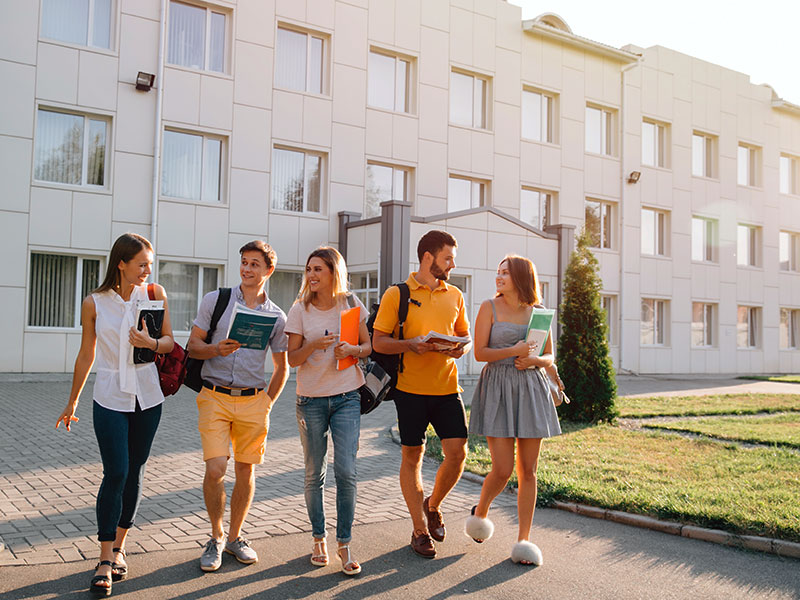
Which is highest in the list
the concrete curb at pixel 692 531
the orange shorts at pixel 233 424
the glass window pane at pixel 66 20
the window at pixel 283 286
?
the glass window pane at pixel 66 20

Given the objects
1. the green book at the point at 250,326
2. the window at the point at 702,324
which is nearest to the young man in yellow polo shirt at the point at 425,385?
the green book at the point at 250,326

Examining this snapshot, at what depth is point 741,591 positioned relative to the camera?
14.3 feet

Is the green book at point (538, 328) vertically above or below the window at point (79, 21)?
below

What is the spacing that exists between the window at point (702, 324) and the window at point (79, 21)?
70.0ft

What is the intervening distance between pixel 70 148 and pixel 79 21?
113 inches

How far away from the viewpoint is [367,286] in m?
18.7

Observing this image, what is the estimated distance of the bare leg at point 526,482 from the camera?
493cm

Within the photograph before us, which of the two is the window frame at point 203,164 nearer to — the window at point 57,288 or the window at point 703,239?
the window at point 57,288

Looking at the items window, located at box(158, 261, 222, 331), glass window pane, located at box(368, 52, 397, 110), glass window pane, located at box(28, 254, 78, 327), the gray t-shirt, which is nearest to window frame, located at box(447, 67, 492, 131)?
glass window pane, located at box(368, 52, 397, 110)

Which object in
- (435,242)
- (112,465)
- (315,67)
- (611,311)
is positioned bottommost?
(112,465)

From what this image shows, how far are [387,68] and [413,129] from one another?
185 centimetres

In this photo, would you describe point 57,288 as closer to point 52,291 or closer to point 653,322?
point 52,291

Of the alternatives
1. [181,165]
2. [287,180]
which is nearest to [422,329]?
[181,165]

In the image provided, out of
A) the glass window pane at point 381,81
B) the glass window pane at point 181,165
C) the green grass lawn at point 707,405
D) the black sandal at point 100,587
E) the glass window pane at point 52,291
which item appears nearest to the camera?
the black sandal at point 100,587
